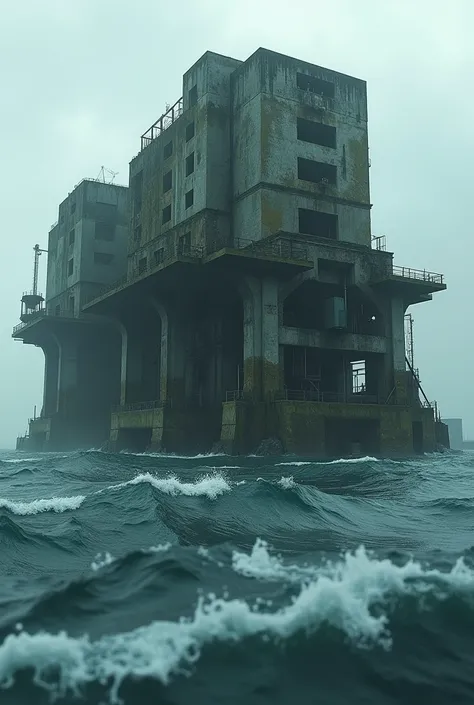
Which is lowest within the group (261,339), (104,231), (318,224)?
(261,339)

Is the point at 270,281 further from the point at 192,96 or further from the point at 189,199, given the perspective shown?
the point at 192,96

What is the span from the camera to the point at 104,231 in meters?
76.2

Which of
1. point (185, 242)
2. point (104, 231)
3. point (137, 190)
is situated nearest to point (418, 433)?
point (185, 242)

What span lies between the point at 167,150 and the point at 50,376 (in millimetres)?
34152

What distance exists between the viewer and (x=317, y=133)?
174 ft

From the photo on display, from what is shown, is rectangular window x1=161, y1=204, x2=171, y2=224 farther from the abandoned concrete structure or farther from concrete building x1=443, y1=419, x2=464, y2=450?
concrete building x1=443, y1=419, x2=464, y2=450

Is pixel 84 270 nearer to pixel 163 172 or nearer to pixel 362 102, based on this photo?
pixel 163 172

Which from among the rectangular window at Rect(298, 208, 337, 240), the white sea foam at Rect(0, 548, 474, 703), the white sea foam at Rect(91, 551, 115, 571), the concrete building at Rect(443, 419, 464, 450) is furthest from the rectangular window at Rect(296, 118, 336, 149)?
the concrete building at Rect(443, 419, 464, 450)

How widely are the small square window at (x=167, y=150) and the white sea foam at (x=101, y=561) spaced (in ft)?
174

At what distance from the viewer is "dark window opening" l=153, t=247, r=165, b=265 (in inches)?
2249

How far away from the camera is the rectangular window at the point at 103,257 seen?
75312mm

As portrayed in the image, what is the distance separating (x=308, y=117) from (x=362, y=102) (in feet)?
21.3

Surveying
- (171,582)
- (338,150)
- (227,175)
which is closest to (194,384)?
(227,175)

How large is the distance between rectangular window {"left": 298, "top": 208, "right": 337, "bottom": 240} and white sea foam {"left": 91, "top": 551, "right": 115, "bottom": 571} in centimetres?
4409
